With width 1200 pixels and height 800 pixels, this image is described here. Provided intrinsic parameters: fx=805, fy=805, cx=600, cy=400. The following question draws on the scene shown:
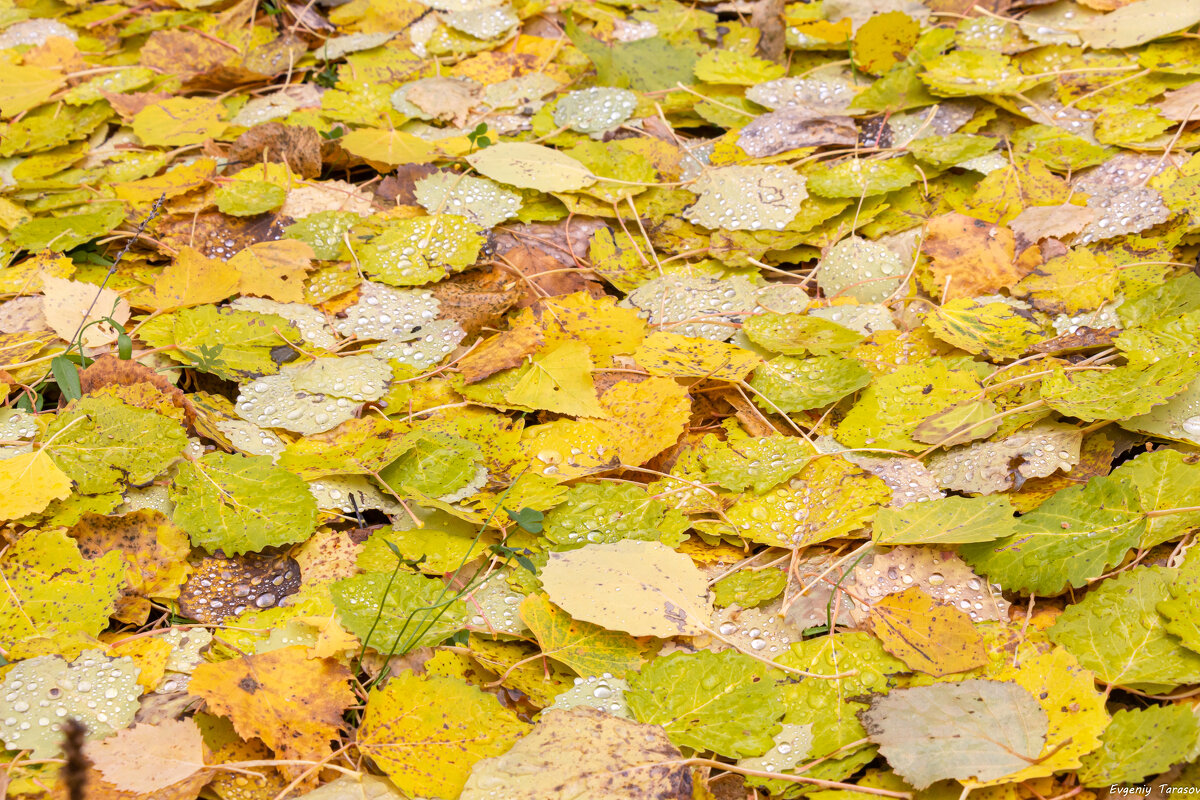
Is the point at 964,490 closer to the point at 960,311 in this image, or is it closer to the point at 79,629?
the point at 960,311

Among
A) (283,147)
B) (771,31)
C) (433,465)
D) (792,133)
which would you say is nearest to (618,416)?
(433,465)

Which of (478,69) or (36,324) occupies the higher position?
(478,69)

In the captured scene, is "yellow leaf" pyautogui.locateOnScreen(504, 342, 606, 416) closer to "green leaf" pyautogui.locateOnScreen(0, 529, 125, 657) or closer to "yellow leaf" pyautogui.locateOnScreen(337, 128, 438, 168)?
"green leaf" pyautogui.locateOnScreen(0, 529, 125, 657)

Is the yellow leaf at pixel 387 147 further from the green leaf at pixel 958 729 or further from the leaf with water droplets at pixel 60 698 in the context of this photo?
the green leaf at pixel 958 729

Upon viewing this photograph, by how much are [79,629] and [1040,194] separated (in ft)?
6.66

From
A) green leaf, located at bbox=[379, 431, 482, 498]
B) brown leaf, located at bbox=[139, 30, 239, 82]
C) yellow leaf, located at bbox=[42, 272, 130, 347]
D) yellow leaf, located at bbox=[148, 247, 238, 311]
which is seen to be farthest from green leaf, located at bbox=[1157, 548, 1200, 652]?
brown leaf, located at bbox=[139, 30, 239, 82]

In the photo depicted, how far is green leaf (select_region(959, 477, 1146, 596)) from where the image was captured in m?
1.16

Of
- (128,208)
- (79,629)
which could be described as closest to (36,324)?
(128,208)

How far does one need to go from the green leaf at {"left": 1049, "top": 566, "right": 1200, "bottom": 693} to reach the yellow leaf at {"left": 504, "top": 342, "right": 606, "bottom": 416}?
2.62ft

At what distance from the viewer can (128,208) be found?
1.92 meters

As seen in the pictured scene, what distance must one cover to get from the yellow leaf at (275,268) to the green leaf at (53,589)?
661mm

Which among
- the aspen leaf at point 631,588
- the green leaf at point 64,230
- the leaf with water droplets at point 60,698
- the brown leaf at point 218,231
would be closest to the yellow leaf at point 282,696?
the leaf with water droplets at point 60,698

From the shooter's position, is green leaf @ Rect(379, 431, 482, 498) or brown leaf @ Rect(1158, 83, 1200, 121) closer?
green leaf @ Rect(379, 431, 482, 498)

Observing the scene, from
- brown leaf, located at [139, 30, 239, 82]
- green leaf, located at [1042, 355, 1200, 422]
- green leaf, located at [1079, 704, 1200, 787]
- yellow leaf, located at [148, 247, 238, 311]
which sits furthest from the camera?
brown leaf, located at [139, 30, 239, 82]
